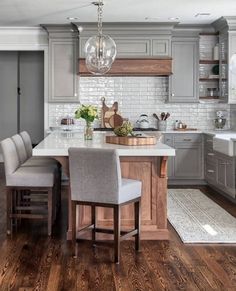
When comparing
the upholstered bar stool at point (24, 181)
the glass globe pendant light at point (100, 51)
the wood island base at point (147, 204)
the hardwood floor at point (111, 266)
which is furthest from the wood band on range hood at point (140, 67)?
the hardwood floor at point (111, 266)

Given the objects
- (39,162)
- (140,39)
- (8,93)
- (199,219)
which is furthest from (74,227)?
(8,93)

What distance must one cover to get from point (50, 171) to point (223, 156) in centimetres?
298

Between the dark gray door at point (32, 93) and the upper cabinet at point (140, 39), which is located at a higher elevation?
the upper cabinet at point (140, 39)

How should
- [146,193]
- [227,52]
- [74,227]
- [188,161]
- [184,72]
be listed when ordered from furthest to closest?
[184,72], [188,161], [227,52], [146,193], [74,227]

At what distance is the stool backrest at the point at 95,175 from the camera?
151 inches

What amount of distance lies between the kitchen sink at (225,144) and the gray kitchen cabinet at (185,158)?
0.75 metres

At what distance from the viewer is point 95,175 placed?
12.8 ft

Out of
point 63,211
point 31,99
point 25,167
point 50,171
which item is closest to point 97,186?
point 50,171

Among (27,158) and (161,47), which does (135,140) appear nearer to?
(27,158)

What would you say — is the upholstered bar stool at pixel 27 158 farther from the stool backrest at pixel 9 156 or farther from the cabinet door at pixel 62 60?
the cabinet door at pixel 62 60

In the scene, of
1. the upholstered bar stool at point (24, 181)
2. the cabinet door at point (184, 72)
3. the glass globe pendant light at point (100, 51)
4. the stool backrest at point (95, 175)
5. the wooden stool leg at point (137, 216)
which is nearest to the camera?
the stool backrest at point (95, 175)

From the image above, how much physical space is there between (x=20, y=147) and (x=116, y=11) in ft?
8.65

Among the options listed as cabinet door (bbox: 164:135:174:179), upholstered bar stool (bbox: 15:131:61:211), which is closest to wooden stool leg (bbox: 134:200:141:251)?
upholstered bar stool (bbox: 15:131:61:211)

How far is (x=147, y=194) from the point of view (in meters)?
4.53
